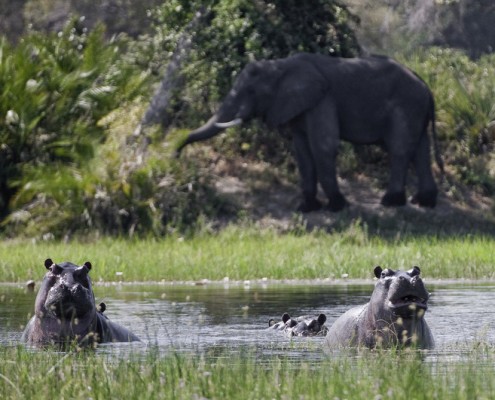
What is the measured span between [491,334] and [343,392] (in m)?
4.78

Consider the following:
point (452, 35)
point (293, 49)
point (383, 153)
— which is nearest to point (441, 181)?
point (383, 153)

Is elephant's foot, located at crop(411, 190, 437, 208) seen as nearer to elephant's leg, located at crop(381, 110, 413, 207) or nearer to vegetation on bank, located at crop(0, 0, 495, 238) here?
elephant's leg, located at crop(381, 110, 413, 207)

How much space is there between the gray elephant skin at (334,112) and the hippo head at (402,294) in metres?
13.6

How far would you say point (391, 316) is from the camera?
10258 mm

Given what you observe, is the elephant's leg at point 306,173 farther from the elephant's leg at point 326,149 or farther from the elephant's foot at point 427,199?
the elephant's foot at point 427,199

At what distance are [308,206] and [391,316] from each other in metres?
13.9

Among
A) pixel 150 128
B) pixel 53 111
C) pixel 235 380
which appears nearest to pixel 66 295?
pixel 235 380

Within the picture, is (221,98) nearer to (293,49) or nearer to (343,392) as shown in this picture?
(293,49)

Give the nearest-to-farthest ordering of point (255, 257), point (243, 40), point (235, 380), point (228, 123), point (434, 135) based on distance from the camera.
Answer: point (235, 380), point (255, 257), point (228, 123), point (434, 135), point (243, 40)

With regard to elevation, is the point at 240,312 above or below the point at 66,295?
below

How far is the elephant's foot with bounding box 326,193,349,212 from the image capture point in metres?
24.1

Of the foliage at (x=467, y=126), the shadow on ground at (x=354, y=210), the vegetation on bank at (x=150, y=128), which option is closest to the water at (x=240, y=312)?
the vegetation on bank at (x=150, y=128)

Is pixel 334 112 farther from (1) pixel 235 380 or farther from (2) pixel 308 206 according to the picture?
(1) pixel 235 380

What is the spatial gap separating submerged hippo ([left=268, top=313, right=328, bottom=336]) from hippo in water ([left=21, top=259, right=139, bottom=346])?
1908 mm
